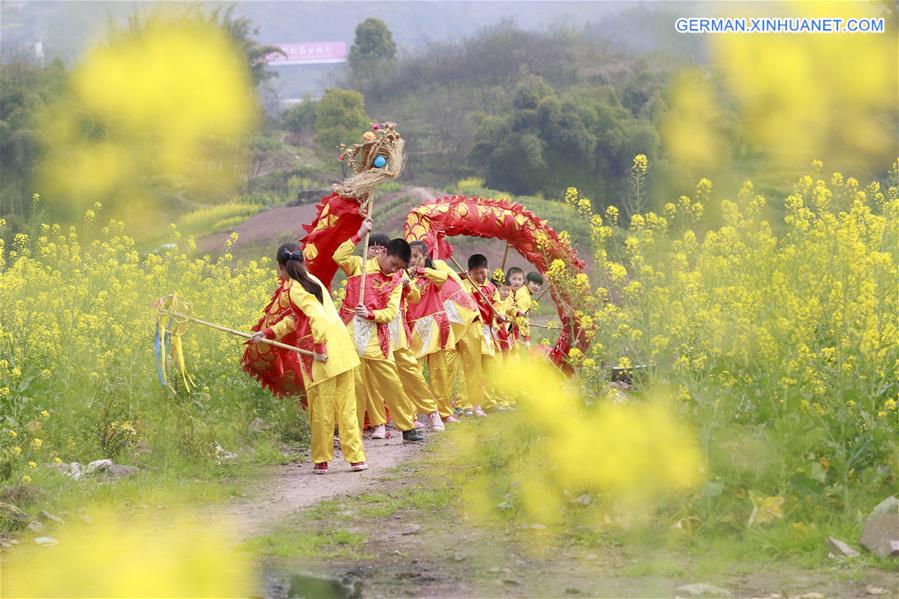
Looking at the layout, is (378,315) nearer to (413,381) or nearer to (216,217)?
(413,381)

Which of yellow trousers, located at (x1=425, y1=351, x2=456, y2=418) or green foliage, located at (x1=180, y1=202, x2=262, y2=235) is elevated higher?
green foliage, located at (x1=180, y1=202, x2=262, y2=235)

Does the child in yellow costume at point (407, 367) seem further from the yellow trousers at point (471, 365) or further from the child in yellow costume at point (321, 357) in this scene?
the child in yellow costume at point (321, 357)

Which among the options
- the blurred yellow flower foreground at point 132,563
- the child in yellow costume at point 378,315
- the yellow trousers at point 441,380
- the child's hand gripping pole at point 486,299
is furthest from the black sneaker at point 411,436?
the blurred yellow flower foreground at point 132,563

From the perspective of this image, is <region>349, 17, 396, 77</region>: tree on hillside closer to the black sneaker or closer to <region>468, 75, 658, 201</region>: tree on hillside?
<region>468, 75, 658, 201</region>: tree on hillside

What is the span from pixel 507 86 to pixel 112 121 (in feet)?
107

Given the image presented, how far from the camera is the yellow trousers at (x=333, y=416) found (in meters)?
9.09

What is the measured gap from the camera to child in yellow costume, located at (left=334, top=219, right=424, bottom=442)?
400 inches

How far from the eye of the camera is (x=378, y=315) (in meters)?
10.1

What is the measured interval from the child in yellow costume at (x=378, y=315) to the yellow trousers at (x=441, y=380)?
1222 mm

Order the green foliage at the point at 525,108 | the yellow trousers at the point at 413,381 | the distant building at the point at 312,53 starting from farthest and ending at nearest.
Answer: the distant building at the point at 312,53, the green foliage at the point at 525,108, the yellow trousers at the point at 413,381

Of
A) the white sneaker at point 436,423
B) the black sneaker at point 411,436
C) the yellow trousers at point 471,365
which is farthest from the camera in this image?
the yellow trousers at point 471,365

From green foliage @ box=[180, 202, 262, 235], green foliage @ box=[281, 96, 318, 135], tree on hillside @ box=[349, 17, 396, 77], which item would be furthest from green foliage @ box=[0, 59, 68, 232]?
tree on hillside @ box=[349, 17, 396, 77]

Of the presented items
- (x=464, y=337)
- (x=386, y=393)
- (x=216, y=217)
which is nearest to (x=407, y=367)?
(x=386, y=393)

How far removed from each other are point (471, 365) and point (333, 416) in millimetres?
3262
